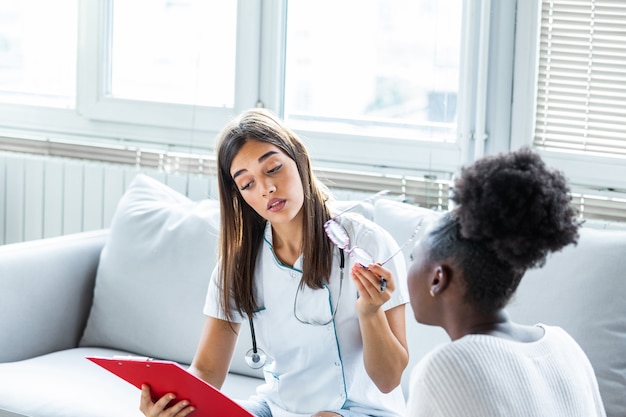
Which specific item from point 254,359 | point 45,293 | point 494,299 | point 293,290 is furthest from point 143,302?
point 494,299

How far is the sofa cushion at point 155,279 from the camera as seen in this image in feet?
7.88

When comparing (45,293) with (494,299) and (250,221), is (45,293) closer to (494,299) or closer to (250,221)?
(250,221)

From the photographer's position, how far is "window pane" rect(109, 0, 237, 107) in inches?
116

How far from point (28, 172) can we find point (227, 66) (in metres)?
0.81

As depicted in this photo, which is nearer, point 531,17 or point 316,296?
point 316,296

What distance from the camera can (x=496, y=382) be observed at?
3.54 ft

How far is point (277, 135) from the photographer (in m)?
1.85

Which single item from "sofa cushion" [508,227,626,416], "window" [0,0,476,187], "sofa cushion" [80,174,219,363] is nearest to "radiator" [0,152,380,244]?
"window" [0,0,476,187]

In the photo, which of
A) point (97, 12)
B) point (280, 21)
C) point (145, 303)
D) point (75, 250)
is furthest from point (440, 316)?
point (97, 12)

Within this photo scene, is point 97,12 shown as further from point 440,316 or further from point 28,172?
point 440,316

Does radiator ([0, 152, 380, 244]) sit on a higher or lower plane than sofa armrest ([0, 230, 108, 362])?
higher

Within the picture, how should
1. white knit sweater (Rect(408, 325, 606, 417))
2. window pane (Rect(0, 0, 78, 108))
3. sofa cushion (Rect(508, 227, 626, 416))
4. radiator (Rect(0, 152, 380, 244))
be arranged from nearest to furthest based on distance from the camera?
white knit sweater (Rect(408, 325, 606, 417))
sofa cushion (Rect(508, 227, 626, 416))
radiator (Rect(0, 152, 380, 244))
window pane (Rect(0, 0, 78, 108))

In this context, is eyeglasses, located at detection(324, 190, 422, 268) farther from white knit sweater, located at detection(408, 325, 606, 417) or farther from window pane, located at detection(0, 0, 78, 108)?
window pane, located at detection(0, 0, 78, 108)

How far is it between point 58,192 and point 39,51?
0.53 meters
